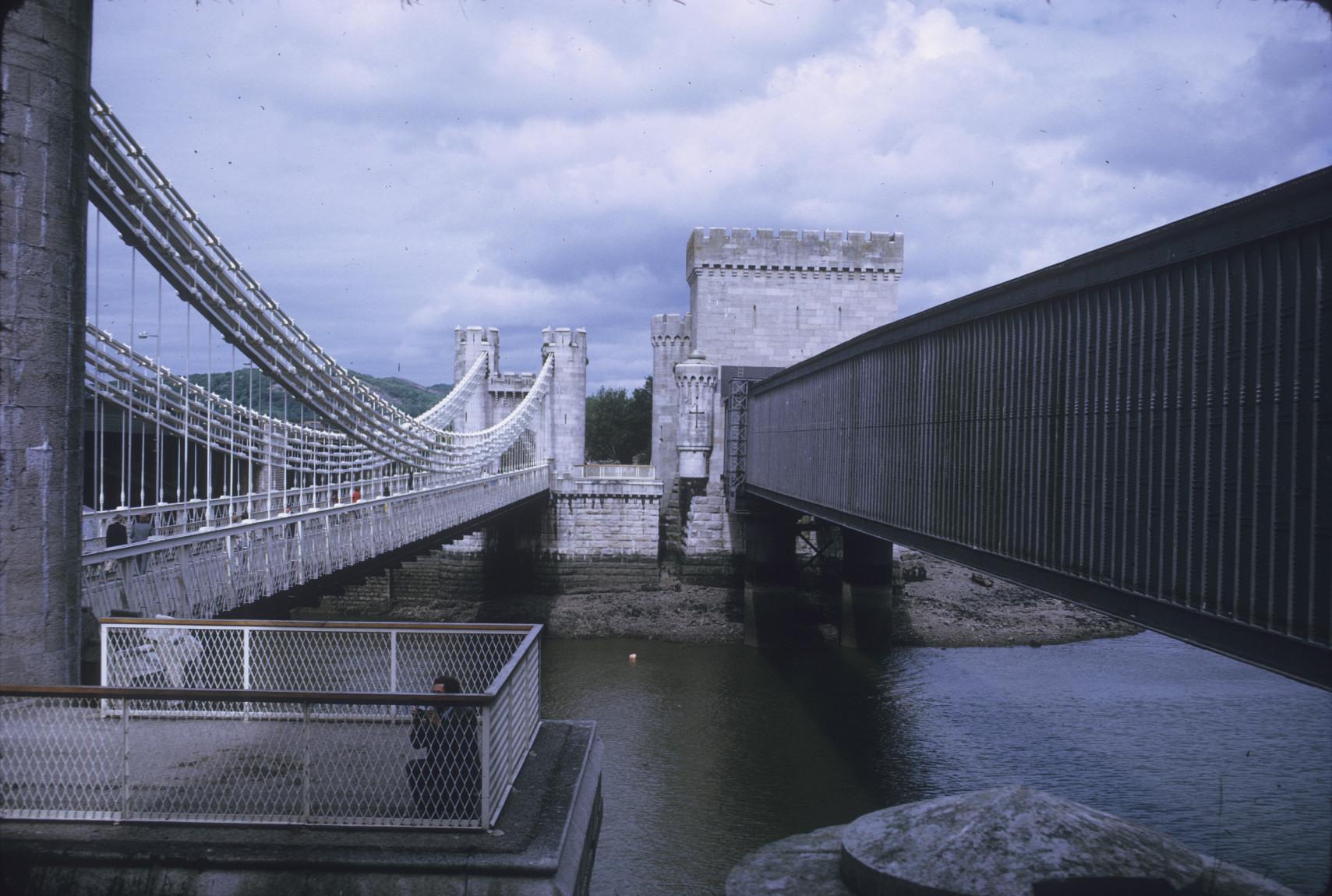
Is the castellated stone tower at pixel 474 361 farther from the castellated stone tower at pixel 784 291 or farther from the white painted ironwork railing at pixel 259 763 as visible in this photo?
the white painted ironwork railing at pixel 259 763

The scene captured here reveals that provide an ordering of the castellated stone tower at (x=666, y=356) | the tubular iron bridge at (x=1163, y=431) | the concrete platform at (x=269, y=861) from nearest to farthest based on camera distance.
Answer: the concrete platform at (x=269, y=861), the tubular iron bridge at (x=1163, y=431), the castellated stone tower at (x=666, y=356)

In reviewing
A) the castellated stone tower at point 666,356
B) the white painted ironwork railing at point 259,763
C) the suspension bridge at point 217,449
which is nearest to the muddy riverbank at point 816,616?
the suspension bridge at point 217,449

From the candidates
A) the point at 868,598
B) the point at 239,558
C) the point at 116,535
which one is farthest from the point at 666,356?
the point at 116,535

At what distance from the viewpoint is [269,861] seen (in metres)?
5.52

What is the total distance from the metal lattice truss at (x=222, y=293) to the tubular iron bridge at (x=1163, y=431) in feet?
28.7

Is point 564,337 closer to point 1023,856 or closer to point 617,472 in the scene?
point 617,472

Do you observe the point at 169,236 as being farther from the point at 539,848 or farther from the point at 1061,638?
the point at 1061,638

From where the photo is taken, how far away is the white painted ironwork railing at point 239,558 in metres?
8.19

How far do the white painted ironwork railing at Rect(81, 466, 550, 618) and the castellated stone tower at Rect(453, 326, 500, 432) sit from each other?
768 inches

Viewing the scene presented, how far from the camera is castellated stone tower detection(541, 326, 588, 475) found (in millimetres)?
34812

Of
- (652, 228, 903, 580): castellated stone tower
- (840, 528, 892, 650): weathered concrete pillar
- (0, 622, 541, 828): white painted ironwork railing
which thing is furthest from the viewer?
(652, 228, 903, 580): castellated stone tower

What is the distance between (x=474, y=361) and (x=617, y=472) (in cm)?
Answer: 740

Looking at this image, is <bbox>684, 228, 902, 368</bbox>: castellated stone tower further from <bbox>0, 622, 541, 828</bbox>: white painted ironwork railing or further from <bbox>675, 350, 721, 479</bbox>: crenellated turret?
<bbox>0, 622, 541, 828</bbox>: white painted ironwork railing

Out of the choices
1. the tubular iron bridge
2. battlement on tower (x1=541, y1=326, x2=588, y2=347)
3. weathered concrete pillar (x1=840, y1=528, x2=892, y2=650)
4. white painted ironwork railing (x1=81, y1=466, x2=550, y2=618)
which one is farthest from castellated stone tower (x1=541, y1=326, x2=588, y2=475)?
the tubular iron bridge
